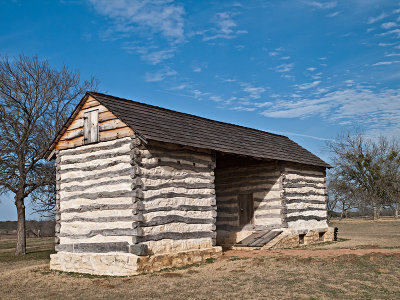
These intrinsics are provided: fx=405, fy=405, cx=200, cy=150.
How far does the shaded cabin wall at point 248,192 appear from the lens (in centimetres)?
1639

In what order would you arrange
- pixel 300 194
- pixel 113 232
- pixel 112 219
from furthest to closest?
pixel 300 194
pixel 112 219
pixel 113 232

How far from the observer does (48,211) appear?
20031 mm

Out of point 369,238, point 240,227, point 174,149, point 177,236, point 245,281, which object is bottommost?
point 369,238

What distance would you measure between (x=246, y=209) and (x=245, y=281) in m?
8.33

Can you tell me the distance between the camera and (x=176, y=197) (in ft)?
38.6

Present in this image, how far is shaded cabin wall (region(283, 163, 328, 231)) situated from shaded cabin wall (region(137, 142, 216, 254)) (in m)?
4.77

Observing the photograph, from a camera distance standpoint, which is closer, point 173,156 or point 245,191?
point 173,156

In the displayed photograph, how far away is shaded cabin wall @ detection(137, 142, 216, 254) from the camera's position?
35.9ft

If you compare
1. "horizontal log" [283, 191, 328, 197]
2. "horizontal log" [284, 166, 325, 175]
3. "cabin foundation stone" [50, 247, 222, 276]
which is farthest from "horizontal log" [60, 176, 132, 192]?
"horizontal log" [284, 166, 325, 175]

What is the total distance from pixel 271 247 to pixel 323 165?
5710mm

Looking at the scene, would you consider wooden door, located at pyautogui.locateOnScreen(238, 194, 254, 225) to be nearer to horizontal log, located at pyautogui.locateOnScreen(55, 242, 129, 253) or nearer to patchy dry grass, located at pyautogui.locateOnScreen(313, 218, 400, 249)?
patchy dry grass, located at pyautogui.locateOnScreen(313, 218, 400, 249)

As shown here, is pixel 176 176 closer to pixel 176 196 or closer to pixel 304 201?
pixel 176 196

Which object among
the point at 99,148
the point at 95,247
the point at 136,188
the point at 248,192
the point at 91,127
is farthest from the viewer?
the point at 248,192

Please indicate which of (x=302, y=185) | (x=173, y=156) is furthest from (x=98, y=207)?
(x=302, y=185)
